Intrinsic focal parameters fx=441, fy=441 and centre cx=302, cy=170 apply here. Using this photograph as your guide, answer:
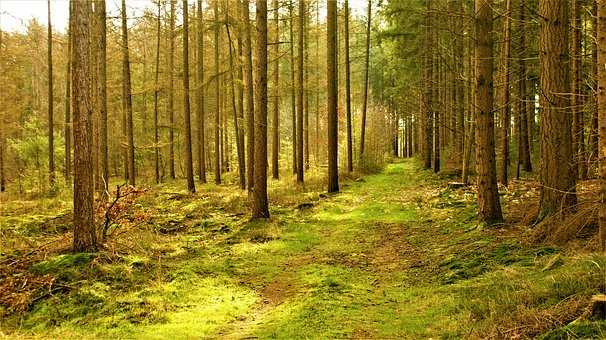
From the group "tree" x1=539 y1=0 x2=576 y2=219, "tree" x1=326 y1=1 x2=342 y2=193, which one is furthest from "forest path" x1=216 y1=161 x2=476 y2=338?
"tree" x1=326 y1=1 x2=342 y2=193

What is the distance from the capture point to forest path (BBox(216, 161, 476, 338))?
18.9ft

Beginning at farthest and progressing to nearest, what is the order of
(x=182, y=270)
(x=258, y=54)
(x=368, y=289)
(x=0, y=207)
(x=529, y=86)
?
(x=529, y=86) < (x=0, y=207) < (x=258, y=54) < (x=182, y=270) < (x=368, y=289)

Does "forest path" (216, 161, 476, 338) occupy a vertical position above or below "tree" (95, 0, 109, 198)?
below

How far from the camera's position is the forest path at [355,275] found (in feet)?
18.9

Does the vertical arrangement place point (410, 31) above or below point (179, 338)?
above

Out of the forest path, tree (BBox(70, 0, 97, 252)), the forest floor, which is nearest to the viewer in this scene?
the forest floor

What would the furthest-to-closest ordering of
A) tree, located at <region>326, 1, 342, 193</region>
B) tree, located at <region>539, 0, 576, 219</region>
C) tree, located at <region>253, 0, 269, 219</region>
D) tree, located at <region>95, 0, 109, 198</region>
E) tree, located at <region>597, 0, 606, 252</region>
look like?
1. tree, located at <region>326, 1, 342, 193</region>
2. tree, located at <region>95, 0, 109, 198</region>
3. tree, located at <region>253, 0, 269, 219</region>
4. tree, located at <region>539, 0, 576, 219</region>
5. tree, located at <region>597, 0, 606, 252</region>

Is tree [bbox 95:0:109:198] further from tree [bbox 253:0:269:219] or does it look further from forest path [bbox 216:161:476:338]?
forest path [bbox 216:161:476:338]

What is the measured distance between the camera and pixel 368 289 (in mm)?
7281

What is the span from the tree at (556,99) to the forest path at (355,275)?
7.68 feet

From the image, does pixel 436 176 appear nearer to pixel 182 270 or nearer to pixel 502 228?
pixel 502 228

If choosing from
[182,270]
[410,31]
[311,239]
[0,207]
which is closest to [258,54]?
[311,239]

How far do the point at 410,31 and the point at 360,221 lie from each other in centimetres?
1527

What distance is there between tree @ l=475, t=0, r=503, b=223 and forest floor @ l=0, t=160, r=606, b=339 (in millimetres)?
770
